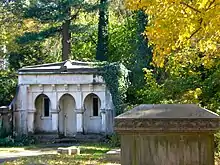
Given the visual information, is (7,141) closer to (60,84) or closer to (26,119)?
(26,119)

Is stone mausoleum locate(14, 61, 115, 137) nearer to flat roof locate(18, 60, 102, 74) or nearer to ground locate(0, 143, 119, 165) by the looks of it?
flat roof locate(18, 60, 102, 74)

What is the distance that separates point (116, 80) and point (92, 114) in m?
3.24

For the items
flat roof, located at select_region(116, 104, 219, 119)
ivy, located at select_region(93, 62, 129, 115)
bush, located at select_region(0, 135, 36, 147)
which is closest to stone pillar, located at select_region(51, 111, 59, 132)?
bush, located at select_region(0, 135, 36, 147)

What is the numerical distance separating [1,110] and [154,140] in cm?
2390

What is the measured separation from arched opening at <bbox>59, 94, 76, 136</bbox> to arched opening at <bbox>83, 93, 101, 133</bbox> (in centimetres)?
78

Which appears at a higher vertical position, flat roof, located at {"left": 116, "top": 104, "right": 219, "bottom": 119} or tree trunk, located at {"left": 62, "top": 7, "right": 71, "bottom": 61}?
tree trunk, located at {"left": 62, "top": 7, "right": 71, "bottom": 61}

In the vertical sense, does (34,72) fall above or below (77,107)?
above

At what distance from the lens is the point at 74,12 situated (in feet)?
111

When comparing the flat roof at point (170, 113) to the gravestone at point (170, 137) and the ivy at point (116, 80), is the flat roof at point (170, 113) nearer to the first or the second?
the gravestone at point (170, 137)

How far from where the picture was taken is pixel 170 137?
620 cm

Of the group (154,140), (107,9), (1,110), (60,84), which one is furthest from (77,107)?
(154,140)

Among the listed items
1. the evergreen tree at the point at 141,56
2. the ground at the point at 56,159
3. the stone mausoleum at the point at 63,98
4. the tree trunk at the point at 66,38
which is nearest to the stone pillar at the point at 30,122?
the stone mausoleum at the point at 63,98

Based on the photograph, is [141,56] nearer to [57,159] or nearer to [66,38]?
[66,38]

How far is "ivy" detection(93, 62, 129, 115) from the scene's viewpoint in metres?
28.6
